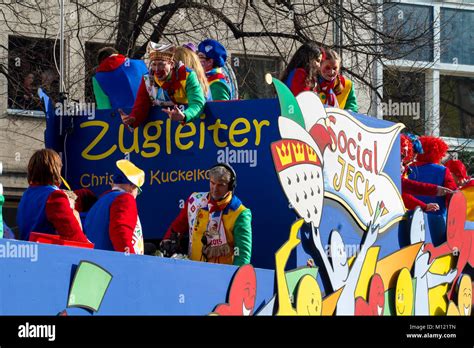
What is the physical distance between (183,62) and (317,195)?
4.60 feet

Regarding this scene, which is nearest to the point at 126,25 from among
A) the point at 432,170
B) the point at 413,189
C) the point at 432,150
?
the point at 432,150

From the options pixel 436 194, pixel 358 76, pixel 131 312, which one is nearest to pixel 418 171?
pixel 436 194

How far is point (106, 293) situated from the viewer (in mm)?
6715

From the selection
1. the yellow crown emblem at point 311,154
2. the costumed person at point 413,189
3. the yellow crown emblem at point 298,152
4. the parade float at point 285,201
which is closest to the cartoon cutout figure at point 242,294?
the parade float at point 285,201

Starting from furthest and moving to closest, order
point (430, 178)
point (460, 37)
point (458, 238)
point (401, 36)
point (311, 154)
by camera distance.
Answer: point (460, 37) → point (401, 36) → point (430, 178) → point (458, 238) → point (311, 154)

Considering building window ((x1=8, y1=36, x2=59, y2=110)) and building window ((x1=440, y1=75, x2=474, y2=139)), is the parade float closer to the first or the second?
building window ((x1=8, y1=36, x2=59, y2=110))

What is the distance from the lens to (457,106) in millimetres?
23781

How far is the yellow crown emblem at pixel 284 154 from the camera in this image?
889 cm

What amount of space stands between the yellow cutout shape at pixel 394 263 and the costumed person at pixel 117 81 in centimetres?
234

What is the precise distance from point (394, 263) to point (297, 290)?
1.57m

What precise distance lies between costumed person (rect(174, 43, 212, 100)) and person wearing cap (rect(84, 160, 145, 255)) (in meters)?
1.47

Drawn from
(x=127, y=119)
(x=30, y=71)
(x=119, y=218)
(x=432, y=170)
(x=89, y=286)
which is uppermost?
(x=30, y=71)

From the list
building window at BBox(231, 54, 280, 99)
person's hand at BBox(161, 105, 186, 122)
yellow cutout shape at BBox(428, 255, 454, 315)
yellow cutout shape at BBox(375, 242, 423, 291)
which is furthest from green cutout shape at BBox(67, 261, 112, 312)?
building window at BBox(231, 54, 280, 99)

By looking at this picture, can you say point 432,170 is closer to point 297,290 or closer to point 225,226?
point 297,290
